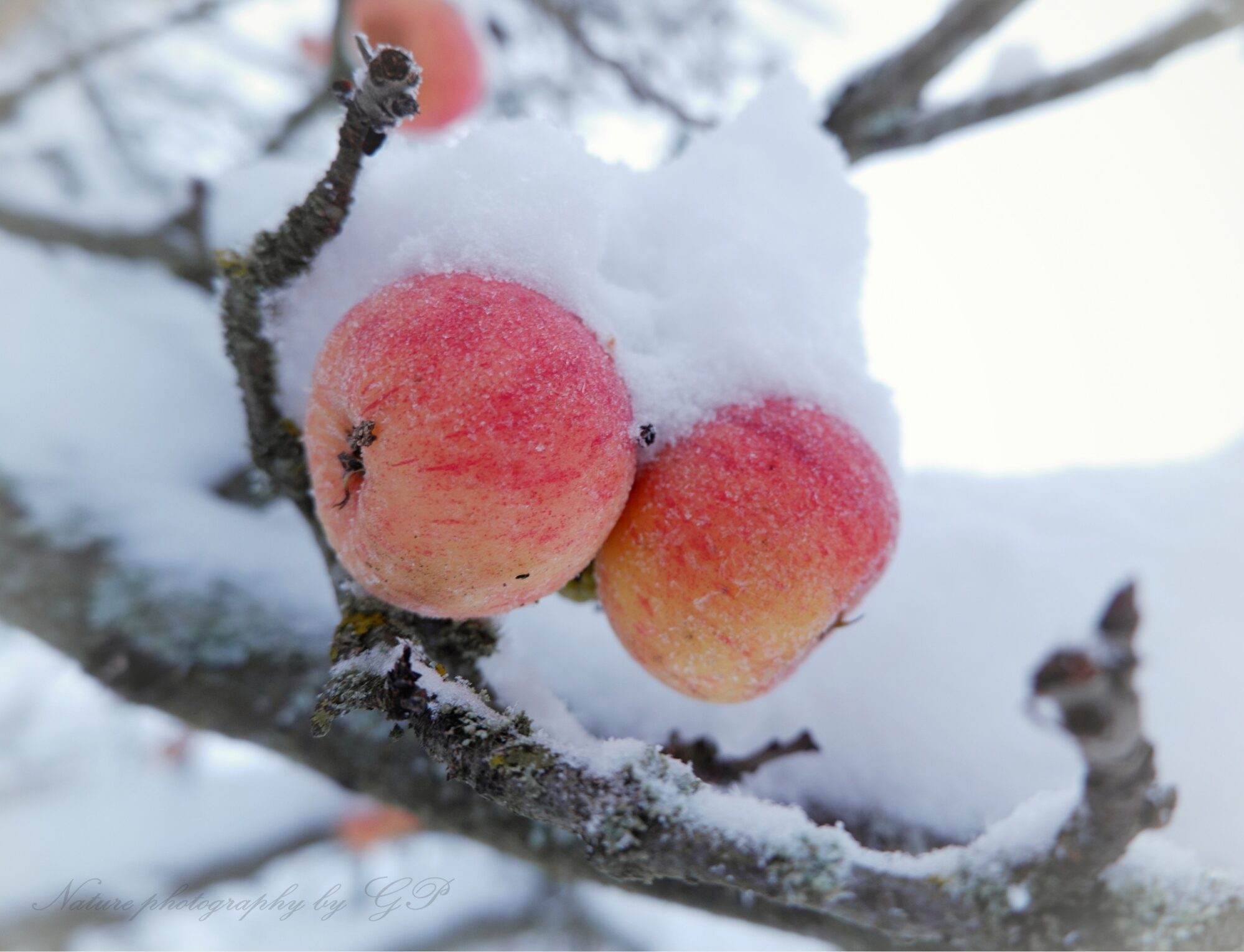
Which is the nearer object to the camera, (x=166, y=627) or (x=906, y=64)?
(x=166, y=627)

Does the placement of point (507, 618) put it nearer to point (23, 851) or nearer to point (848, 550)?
point (848, 550)

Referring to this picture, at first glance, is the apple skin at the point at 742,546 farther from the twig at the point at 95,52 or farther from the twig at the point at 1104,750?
the twig at the point at 95,52

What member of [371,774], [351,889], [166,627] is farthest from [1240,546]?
[351,889]

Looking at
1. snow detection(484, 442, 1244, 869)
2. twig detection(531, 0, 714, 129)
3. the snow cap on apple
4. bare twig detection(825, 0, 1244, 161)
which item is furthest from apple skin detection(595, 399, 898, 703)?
twig detection(531, 0, 714, 129)

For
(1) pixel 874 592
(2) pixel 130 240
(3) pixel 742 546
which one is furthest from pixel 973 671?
(2) pixel 130 240

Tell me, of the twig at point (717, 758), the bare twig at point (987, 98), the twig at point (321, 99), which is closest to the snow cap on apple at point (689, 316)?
the twig at point (717, 758)

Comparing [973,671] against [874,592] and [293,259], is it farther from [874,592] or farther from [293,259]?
[293,259]

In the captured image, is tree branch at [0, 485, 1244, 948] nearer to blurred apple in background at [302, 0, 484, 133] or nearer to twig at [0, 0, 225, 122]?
blurred apple in background at [302, 0, 484, 133]
